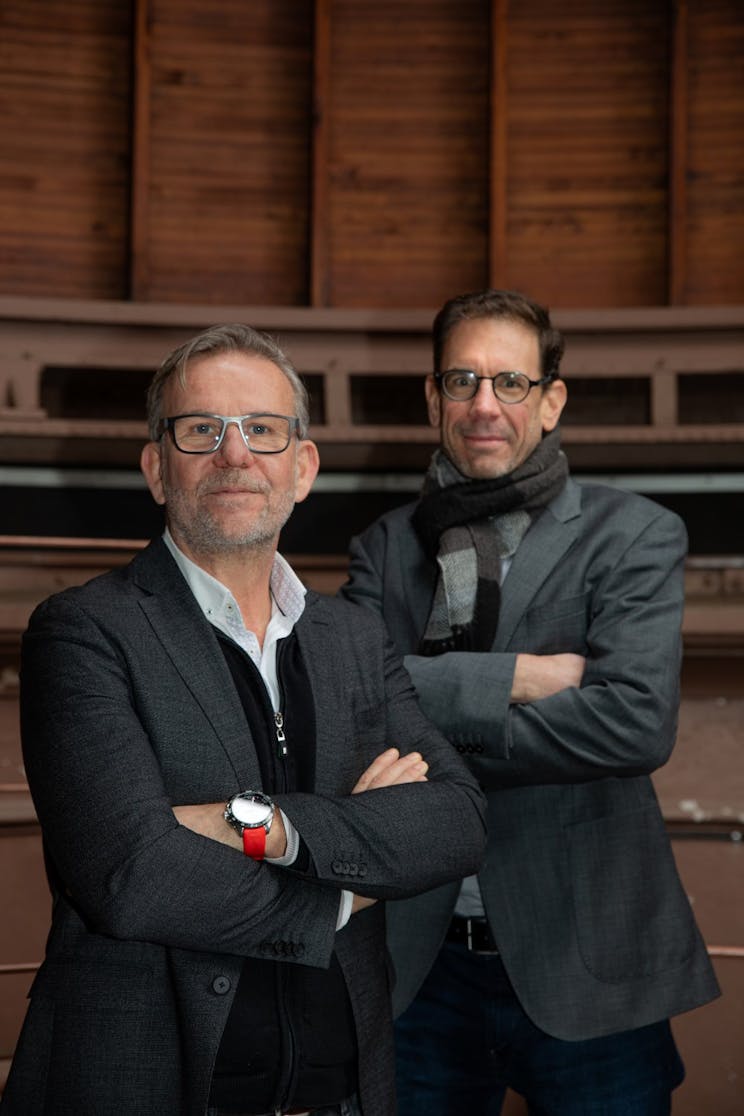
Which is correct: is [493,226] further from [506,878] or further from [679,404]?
[506,878]

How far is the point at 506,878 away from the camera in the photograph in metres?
1.84

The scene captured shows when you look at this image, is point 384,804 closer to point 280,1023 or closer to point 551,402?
point 280,1023

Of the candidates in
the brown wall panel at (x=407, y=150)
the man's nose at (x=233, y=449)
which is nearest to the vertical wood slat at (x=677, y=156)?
the brown wall panel at (x=407, y=150)

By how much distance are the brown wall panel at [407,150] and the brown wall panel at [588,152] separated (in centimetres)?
15

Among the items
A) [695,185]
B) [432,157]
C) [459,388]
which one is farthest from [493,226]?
[459,388]

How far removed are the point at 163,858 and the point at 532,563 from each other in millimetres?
838

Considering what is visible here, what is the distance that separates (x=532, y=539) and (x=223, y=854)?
82cm

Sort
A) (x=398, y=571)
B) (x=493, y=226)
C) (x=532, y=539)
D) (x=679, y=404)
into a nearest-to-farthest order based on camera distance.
→ (x=532, y=539) → (x=398, y=571) → (x=679, y=404) → (x=493, y=226)

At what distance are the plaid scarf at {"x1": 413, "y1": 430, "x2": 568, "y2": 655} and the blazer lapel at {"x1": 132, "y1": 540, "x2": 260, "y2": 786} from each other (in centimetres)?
51

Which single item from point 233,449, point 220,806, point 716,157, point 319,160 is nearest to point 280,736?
point 220,806

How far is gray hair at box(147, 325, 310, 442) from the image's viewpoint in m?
1.65

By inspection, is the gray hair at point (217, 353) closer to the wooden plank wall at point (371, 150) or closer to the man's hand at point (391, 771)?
the man's hand at point (391, 771)

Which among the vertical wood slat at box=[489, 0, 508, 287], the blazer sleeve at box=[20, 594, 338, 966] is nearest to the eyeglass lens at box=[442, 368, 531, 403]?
the blazer sleeve at box=[20, 594, 338, 966]

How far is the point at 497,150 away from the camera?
4.43 metres
